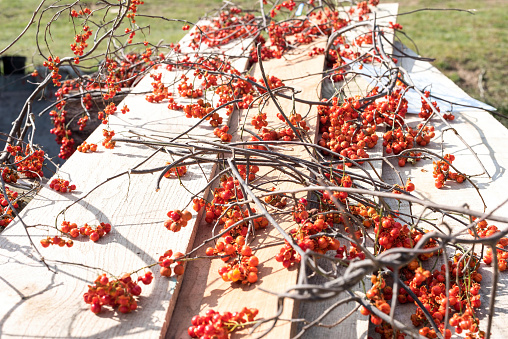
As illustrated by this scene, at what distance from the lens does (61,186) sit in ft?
5.17

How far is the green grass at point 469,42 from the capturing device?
4.93 metres

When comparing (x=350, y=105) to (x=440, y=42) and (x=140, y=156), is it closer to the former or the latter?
(x=140, y=156)

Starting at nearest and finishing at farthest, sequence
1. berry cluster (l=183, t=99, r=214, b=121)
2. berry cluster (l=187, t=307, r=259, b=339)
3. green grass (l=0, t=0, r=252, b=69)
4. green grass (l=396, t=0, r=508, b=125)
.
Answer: berry cluster (l=187, t=307, r=259, b=339) → berry cluster (l=183, t=99, r=214, b=121) → green grass (l=396, t=0, r=508, b=125) → green grass (l=0, t=0, r=252, b=69)

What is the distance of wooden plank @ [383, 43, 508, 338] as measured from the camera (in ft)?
4.18

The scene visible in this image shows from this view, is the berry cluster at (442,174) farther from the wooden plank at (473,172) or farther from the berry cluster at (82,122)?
the berry cluster at (82,122)

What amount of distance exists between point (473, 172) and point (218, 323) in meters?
1.28

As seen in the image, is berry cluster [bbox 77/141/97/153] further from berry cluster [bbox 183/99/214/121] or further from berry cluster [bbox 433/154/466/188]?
berry cluster [bbox 433/154/466/188]

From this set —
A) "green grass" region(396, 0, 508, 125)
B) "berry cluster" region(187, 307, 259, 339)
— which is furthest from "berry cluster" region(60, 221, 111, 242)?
"green grass" region(396, 0, 508, 125)

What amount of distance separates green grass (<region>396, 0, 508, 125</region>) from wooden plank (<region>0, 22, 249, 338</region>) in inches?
140

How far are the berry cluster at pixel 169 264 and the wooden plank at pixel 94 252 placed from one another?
0.03 m

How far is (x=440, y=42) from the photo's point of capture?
20.0 feet

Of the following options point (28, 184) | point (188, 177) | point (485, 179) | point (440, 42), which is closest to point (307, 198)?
point (188, 177)

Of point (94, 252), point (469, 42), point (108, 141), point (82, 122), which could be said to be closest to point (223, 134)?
point (108, 141)

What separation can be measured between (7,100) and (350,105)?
3.43m
